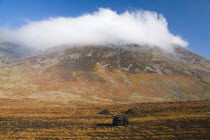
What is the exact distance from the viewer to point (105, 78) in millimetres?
140625

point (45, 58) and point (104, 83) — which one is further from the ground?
point (45, 58)

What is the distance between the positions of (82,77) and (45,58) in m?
Answer: 60.0

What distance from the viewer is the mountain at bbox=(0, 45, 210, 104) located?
111812mm

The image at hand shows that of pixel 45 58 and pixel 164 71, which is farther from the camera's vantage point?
pixel 45 58

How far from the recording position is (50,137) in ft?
69.9

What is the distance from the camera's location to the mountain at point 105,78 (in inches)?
4402

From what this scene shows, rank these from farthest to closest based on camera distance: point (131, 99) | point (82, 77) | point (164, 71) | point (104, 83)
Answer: point (164, 71) → point (82, 77) → point (104, 83) → point (131, 99)

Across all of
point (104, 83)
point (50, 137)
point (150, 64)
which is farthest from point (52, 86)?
point (50, 137)

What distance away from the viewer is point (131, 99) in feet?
355

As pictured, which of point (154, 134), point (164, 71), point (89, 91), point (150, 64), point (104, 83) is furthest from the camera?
point (150, 64)

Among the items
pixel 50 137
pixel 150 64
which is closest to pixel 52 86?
pixel 150 64

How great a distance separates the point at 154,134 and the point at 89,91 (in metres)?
101

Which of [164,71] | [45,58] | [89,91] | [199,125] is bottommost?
[199,125]

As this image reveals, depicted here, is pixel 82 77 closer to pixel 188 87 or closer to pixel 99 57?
pixel 99 57
